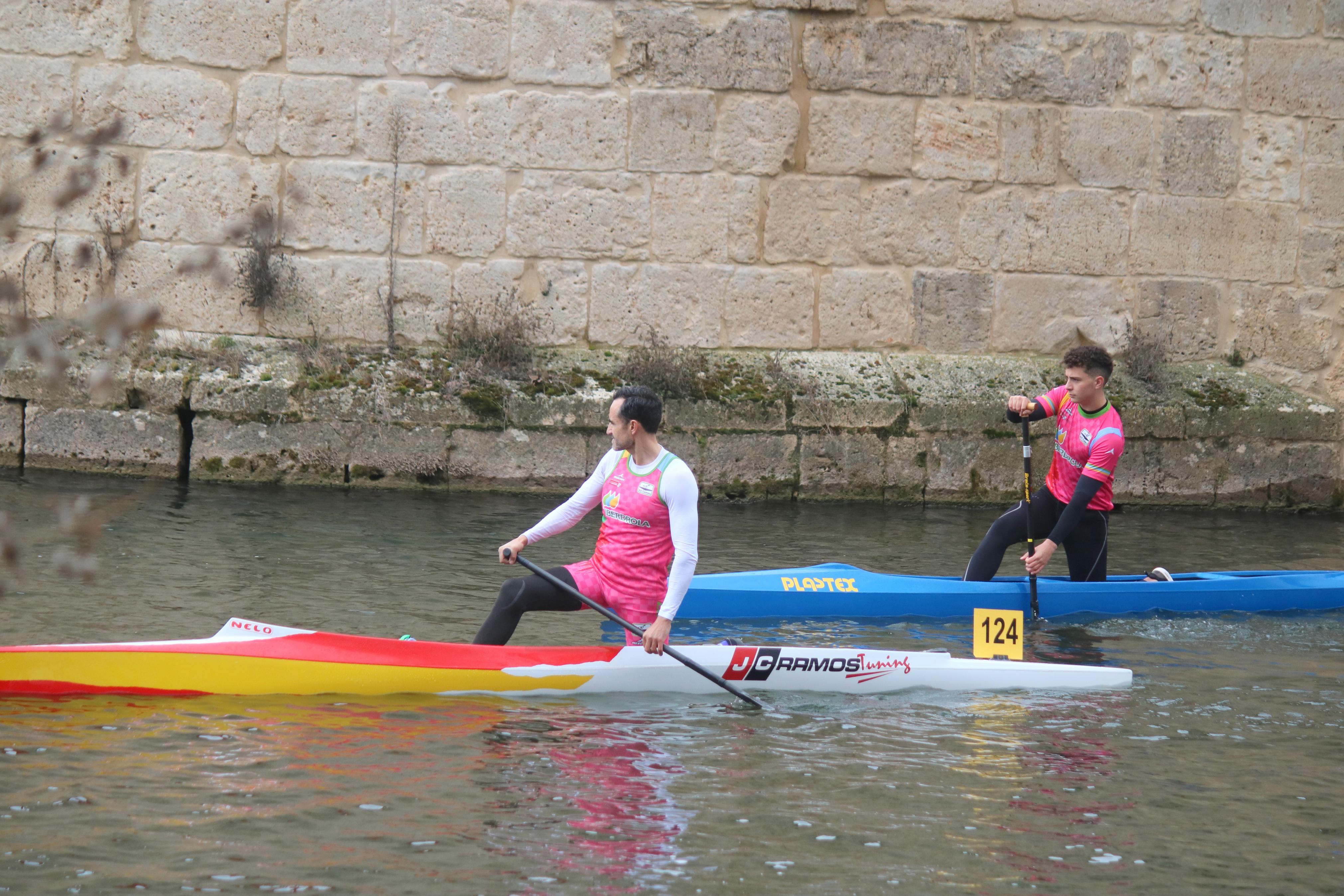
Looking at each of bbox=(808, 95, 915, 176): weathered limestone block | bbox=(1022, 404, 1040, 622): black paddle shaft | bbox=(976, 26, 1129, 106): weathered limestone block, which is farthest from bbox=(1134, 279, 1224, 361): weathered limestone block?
bbox=(1022, 404, 1040, 622): black paddle shaft

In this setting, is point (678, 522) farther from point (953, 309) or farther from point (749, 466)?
point (953, 309)

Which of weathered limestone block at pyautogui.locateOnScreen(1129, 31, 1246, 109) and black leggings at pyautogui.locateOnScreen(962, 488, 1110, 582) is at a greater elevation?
weathered limestone block at pyautogui.locateOnScreen(1129, 31, 1246, 109)

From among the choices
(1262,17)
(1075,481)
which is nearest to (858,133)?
(1262,17)

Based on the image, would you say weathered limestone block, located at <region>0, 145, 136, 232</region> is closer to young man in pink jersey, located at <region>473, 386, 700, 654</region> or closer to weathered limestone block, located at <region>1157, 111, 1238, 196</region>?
young man in pink jersey, located at <region>473, 386, 700, 654</region>

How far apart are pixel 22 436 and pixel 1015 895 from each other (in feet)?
26.9

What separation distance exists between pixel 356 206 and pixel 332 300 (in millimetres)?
742

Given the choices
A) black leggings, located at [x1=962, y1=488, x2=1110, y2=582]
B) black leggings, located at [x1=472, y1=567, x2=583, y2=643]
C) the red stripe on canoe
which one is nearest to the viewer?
the red stripe on canoe

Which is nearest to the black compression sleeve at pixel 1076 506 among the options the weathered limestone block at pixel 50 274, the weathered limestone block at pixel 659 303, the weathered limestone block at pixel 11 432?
the weathered limestone block at pixel 659 303

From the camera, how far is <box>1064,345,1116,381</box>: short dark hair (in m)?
6.73

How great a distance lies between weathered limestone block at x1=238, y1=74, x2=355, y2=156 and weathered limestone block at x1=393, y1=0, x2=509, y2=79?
20.5 inches

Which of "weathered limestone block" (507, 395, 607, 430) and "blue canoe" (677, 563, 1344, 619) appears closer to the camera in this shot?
"blue canoe" (677, 563, 1344, 619)

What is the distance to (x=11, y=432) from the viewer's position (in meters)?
9.33

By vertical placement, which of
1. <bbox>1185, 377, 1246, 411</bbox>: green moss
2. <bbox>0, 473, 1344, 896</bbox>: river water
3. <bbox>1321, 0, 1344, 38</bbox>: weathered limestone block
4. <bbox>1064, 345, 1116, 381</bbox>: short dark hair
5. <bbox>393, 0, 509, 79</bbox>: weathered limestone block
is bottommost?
<bbox>0, 473, 1344, 896</bbox>: river water

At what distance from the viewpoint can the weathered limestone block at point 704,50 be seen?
9977 millimetres
